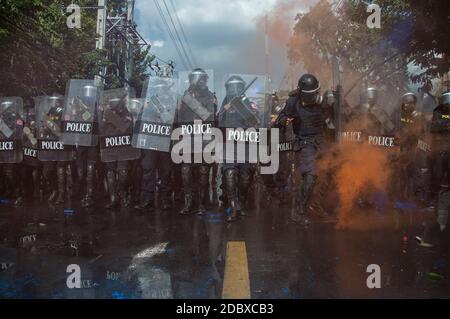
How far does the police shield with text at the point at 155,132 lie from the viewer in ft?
25.4

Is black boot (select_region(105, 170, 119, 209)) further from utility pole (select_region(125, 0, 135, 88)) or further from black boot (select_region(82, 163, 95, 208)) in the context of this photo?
utility pole (select_region(125, 0, 135, 88))

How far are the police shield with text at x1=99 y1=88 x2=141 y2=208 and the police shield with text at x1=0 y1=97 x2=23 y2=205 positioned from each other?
2.03m

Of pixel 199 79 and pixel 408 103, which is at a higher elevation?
pixel 199 79

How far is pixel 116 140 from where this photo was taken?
27.0 feet

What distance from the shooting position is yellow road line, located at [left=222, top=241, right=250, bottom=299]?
3340 millimetres

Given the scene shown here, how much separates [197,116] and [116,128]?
162 centimetres

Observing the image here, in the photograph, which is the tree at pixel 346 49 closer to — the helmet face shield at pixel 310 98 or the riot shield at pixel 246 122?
the riot shield at pixel 246 122

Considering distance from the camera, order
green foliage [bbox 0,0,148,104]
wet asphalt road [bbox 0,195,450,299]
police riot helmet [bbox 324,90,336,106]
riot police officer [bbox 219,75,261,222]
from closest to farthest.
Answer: wet asphalt road [bbox 0,195,450,299] < riot police officer [bbox 219,75,261,222] < police riot helmet [bbox 324,90,336,106] < green foliage [bbox 0,0,148,104]

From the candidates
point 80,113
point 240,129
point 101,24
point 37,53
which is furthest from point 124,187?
point 101,24

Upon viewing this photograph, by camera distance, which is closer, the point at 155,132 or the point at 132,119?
the point at 155,132

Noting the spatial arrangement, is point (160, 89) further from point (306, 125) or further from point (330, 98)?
point (330, 98)

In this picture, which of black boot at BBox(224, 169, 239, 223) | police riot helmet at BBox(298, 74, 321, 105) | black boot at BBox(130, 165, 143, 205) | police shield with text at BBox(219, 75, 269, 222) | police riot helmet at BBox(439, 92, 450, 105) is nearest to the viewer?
police riot helmet at BBox(298, 74, 321, 105)

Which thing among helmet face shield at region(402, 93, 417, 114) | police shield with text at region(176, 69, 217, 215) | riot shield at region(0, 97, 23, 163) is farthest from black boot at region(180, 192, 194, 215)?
helmet face shield at region(402, 93, 417, 114)

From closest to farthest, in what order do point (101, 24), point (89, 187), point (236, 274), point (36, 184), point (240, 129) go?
point (236, 274)
point (240, 129)
point (89, 187)
point (36, 184)
point (101, 24)
